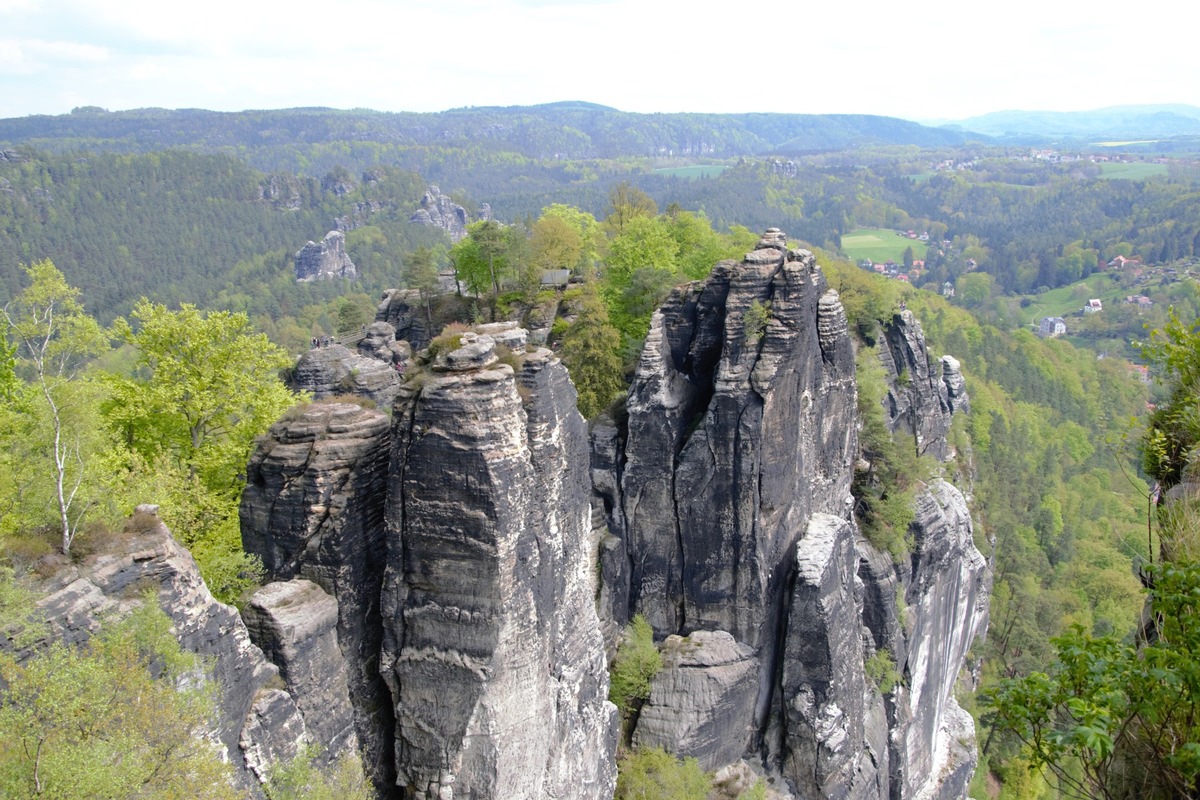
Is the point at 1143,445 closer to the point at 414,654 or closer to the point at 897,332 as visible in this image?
the point at 414,654

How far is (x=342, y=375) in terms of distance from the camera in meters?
43.2

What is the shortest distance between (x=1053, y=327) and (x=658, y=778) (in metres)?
190

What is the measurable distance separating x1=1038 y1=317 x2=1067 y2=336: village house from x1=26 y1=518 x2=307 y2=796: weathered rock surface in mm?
196964

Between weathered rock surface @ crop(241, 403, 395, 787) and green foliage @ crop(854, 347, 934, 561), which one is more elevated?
weathered rock surface @ crop(241, 403, 395, 787)

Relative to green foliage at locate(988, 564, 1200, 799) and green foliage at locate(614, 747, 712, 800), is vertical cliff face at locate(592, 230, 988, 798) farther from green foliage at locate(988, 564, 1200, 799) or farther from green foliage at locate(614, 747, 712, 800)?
green foliage at locate(988, 564, 1200, 799)

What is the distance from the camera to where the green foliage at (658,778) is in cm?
2473

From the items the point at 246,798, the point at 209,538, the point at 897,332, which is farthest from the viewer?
the point at 897,332

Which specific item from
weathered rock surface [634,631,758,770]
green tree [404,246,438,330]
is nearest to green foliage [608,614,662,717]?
weathered rock surface [634,631,758,770]

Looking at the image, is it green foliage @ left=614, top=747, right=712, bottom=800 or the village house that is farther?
the village house

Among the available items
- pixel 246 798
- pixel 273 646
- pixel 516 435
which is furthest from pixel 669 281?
pixel 246 798

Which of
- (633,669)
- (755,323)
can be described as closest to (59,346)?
(633,669)

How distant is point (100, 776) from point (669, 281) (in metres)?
30.9

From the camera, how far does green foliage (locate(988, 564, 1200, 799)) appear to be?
8.29 m

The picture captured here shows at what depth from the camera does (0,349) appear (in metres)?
24.1
